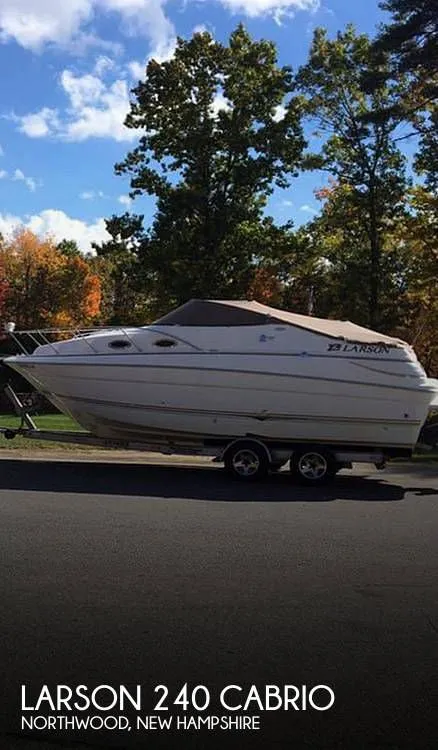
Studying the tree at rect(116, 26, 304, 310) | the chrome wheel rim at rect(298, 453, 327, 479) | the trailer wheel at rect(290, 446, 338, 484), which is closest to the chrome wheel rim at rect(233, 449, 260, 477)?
the trailer wheel at rect(290, 446, 338, 484)

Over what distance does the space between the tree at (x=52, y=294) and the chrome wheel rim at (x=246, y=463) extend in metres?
37.6

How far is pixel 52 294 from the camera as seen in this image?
1972 inches

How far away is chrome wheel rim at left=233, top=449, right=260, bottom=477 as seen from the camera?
40.0 ft

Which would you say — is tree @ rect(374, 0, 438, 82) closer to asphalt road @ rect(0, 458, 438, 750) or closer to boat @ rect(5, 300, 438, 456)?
boat @ rect(5, 300, 438, 456)

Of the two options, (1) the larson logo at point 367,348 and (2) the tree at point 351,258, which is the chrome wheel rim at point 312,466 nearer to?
(1) the larson logo at point 367,348

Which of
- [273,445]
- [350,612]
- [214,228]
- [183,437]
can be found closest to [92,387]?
[183,437]

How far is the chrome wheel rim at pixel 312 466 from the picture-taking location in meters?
12.1

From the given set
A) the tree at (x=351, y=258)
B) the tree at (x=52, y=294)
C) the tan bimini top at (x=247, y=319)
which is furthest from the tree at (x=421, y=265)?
the tree at (x=52, y=294)

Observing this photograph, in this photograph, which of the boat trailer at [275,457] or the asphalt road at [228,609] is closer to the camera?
the asphalt road at [228,609]

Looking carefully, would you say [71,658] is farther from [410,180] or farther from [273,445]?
[410,180]


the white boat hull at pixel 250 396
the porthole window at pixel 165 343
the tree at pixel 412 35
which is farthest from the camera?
the tree at pixel 412 35

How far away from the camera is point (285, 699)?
4137mm

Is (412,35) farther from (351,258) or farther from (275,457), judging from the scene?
(351,258)

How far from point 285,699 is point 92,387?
9.01 meters
